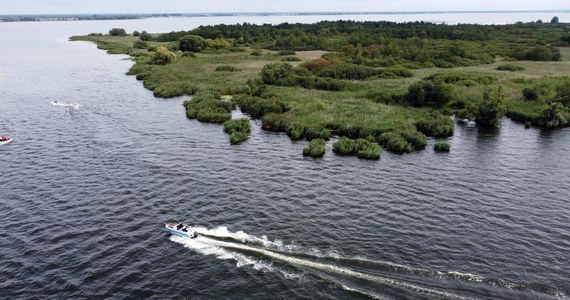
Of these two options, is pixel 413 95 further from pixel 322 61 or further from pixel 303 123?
pixel 322 61

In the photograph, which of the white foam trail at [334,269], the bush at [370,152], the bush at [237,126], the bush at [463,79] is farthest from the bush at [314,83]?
the white foam trail at [334,269]

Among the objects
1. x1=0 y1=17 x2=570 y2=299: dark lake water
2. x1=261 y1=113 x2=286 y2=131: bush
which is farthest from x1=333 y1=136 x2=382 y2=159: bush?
x1=261 y1=113 x2=286 y2=131: bush

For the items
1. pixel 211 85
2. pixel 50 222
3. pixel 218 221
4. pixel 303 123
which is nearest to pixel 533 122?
pixel 303 123

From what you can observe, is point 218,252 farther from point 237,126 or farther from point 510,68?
point 510,68

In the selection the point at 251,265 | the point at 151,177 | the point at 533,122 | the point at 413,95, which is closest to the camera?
the point at 251,265

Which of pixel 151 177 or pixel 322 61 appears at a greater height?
pixel 322 61

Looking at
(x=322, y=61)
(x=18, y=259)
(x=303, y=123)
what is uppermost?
(x=322, y=61)
